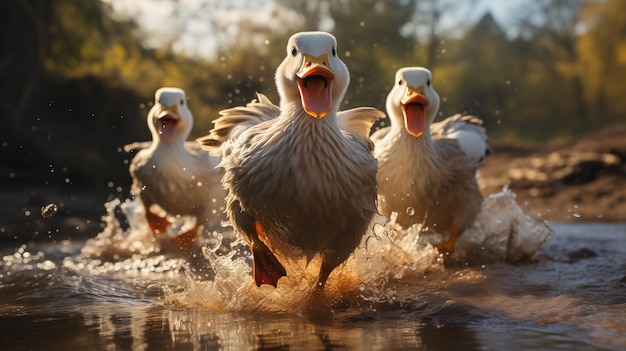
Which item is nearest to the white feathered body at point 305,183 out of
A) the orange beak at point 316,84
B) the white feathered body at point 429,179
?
the orange beak at point 316,84

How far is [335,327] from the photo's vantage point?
14.3 ft

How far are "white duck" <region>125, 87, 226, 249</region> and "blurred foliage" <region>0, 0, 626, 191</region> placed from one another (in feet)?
4.12

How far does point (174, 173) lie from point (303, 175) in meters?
3.73

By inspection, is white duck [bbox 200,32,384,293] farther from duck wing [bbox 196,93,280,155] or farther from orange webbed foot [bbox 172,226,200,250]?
orange webbed foot [bbox 172,226,200,250]

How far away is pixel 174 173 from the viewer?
7.94 m

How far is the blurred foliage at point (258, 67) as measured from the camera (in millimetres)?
17484

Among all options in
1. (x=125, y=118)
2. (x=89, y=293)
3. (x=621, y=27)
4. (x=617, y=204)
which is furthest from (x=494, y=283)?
(x=621, y=27)

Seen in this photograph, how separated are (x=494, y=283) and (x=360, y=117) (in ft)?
5.51

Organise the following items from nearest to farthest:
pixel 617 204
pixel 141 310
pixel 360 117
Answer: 1. pixel 141 310
2. pixel 360 117
3. pixel 617 204

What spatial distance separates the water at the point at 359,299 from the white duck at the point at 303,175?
368mm

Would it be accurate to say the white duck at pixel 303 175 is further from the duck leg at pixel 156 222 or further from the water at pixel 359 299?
the duck leg at pixel 156 222

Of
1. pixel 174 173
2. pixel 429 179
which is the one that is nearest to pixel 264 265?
pixel 429 179

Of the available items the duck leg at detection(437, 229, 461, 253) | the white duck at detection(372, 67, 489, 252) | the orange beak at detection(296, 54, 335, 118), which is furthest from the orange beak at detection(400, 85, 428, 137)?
the orange beak at detection(296, 54, 335, 118)

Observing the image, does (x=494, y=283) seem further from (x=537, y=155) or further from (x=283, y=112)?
(x=537, y=155)
